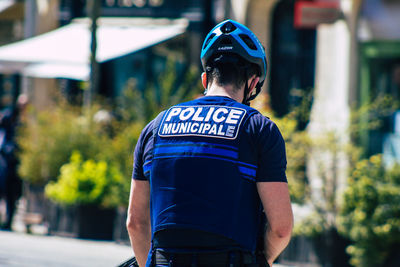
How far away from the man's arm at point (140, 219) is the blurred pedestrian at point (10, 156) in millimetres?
8563

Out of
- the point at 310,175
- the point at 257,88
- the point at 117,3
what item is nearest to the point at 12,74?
the point at 117,3

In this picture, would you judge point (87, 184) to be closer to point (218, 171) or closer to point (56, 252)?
point (56, 252)

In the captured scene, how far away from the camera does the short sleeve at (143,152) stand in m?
2.60

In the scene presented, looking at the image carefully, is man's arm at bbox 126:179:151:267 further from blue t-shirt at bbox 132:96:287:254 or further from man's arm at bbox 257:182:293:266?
man's arm at bbox 257:182:293:266

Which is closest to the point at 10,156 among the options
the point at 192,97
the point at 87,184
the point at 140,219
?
the point at 87,184

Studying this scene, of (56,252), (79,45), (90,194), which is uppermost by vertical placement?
(79,45)

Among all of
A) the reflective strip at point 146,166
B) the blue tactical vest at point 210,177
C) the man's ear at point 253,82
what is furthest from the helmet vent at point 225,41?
the reflective strip at point 146,166

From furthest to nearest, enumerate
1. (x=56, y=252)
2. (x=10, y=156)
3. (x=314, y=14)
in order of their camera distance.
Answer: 1. (x=314, y=14)
2. (x=10, y=156)
3. (x=56, y=252)

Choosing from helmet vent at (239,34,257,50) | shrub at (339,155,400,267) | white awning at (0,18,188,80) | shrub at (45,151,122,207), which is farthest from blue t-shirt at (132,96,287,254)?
white awning at (0,18,188,80)

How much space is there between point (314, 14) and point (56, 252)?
16.3 feet

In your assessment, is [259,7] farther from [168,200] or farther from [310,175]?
[168,200]

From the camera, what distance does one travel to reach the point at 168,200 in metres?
2.47

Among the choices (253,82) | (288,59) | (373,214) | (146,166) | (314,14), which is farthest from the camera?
(288,59)

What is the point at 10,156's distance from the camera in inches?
441
